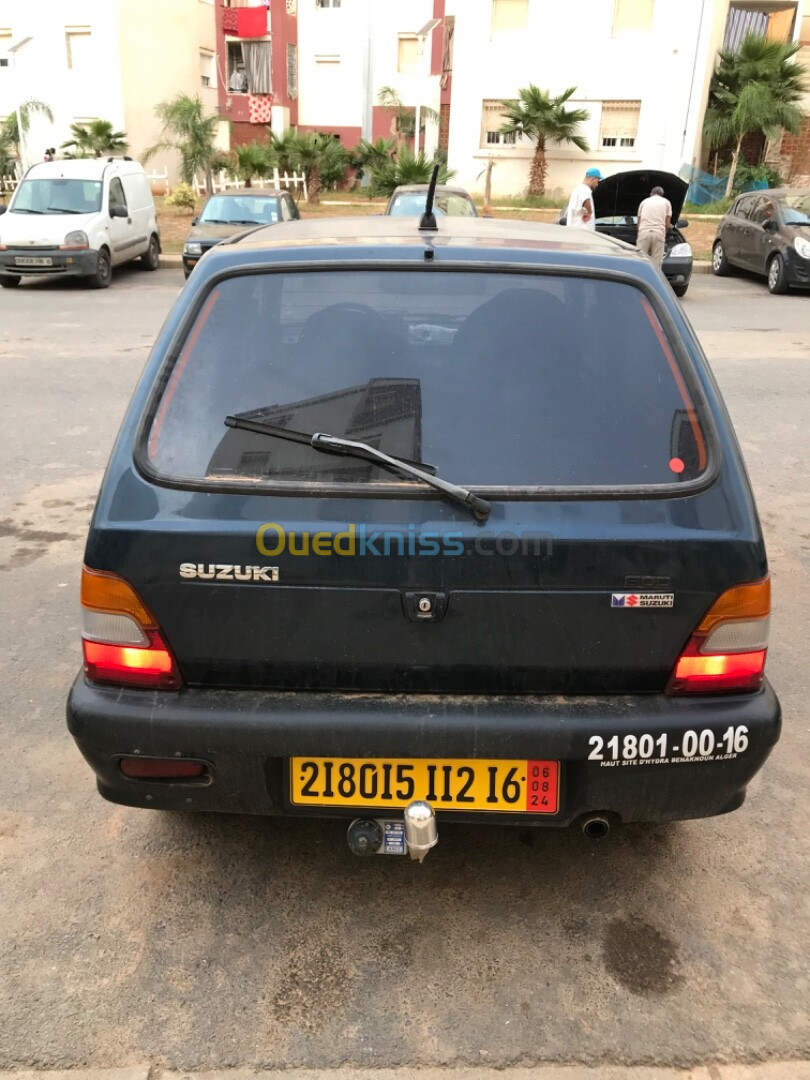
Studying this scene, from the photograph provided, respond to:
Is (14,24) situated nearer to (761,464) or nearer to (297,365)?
(761,464)

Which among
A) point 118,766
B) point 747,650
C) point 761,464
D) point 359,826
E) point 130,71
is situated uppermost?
point 130,71

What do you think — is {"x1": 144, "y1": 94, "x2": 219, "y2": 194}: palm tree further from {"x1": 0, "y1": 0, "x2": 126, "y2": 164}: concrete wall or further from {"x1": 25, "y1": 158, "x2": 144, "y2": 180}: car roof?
{"x1": 25, "y1": 158, "x2": 144, "y2": 180}: car roof

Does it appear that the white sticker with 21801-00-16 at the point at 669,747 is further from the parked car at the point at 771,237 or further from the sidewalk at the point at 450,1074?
the parked car at the point at 771,237

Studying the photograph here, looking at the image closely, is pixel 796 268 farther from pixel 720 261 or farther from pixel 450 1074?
pixel 450 1074

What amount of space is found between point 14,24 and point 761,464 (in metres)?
34.1

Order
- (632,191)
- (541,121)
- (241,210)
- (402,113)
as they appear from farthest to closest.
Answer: (402,113) → (541,121) → (241,210) → (632,191)

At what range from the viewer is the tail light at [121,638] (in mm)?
2434

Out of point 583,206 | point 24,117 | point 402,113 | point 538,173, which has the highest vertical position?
point 402,113

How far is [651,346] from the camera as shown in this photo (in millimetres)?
2580

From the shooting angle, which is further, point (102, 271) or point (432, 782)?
point (102, 271)

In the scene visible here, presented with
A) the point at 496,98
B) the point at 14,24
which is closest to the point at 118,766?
the point at 496,98

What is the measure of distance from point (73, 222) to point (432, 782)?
1418 cm

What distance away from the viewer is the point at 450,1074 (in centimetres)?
223

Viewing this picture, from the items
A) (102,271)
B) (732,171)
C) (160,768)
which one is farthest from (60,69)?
(160,768)
